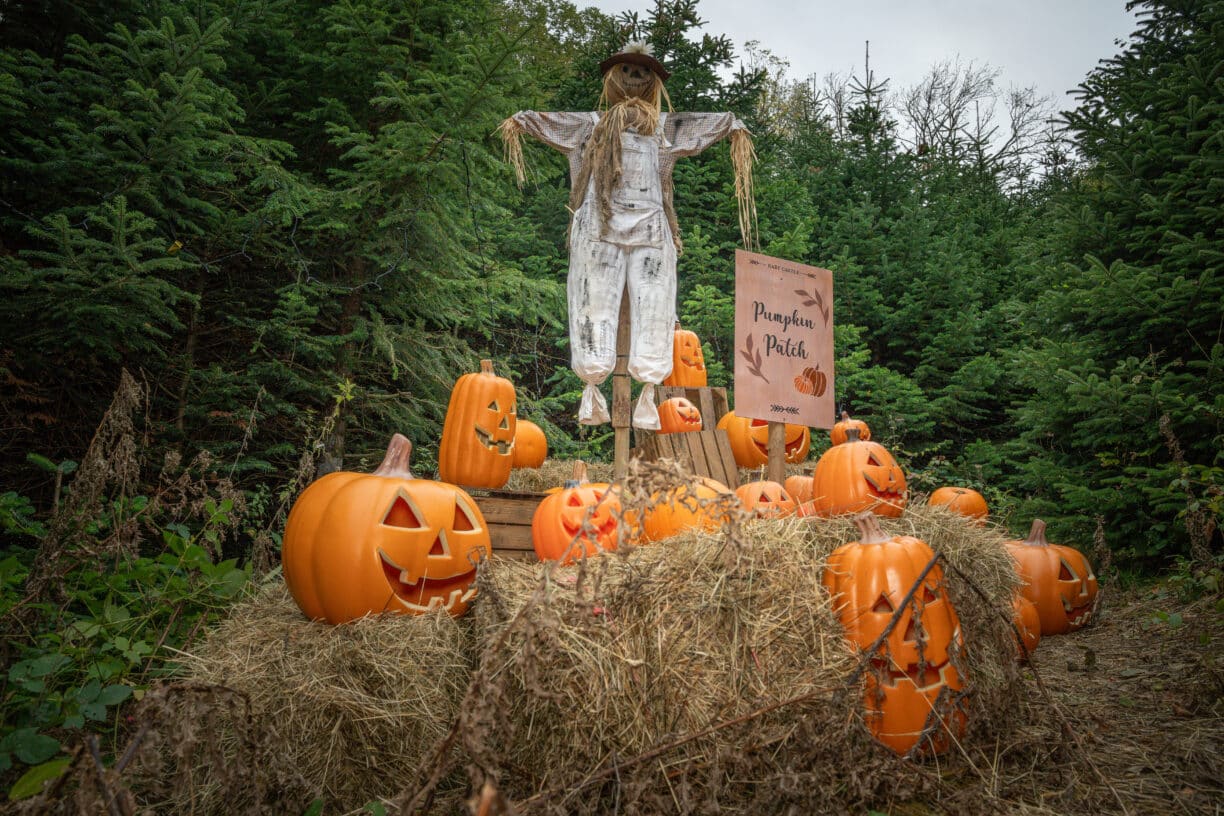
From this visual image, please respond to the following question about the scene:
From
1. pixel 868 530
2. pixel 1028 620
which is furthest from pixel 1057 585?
pixel 868 530

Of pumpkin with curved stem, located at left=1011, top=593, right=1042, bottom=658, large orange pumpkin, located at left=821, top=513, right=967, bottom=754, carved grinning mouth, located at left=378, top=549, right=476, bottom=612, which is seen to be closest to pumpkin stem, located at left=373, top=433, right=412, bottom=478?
carved grinning mouth, located at left=378, top=549, right=476, bottom=612

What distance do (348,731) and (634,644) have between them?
0.79m

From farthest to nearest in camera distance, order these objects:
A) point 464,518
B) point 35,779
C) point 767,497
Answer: point 767,497
point 464,518
point 35,779

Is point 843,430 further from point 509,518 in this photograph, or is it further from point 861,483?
point 509,518

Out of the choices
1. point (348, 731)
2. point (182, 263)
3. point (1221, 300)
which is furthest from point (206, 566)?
point (1221, 300)

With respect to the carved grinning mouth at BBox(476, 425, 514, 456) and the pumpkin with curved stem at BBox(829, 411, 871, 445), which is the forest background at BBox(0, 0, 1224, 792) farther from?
the carved grinning mouth at BBox(476, 425, 514, 456)

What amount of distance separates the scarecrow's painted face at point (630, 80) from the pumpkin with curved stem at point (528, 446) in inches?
90.9

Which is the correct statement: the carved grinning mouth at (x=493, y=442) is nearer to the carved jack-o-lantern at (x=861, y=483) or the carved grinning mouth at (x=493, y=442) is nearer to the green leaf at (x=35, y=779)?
the carved jack-o-lantern at (x=861, y=483)

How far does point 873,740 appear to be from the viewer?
175 cm

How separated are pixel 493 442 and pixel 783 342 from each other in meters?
1.48

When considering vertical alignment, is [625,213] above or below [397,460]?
above

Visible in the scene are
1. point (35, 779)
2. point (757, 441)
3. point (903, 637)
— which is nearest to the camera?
point (35, 779)

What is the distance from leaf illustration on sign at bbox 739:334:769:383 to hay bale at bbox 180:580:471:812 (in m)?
1.83

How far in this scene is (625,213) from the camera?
12.5ft
